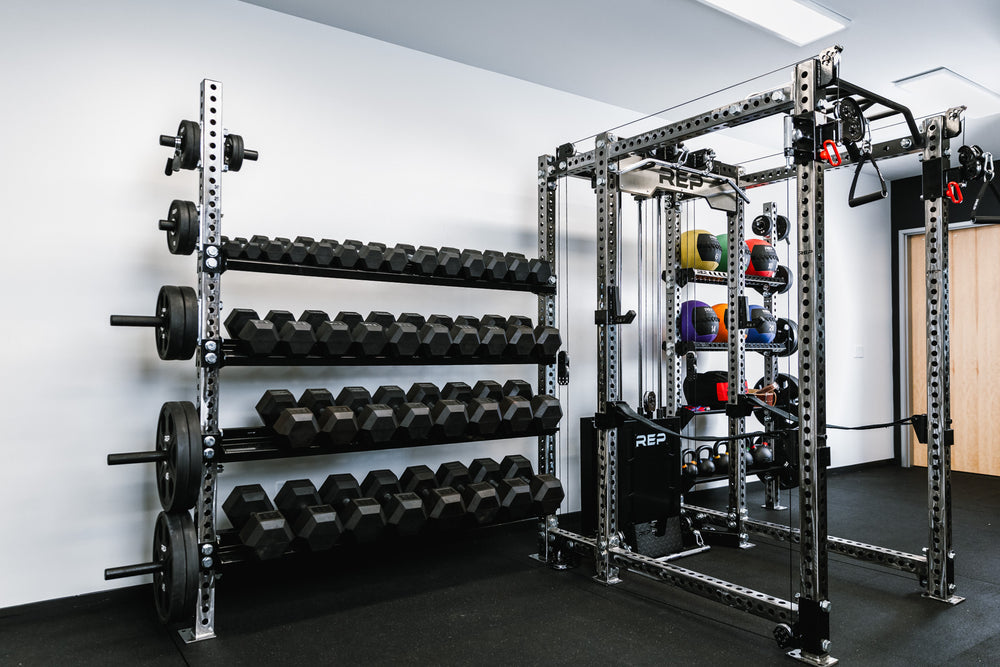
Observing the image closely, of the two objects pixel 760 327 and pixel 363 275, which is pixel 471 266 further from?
pixel 760 327

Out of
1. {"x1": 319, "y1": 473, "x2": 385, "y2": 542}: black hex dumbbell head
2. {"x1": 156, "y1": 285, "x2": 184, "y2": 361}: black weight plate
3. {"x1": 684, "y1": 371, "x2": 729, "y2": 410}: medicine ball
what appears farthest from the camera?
{"x1": 684, "y1": 371, "x2": 729, "y2": 410}: medicine ball

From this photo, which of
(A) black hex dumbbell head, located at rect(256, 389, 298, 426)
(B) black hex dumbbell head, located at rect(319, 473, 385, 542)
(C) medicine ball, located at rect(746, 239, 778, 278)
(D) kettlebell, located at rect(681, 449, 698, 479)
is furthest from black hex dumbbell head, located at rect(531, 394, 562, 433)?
(C) medicine ball, located at rect(746, 239, 778, 278)

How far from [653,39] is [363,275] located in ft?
6.22

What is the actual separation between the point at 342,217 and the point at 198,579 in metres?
1.75

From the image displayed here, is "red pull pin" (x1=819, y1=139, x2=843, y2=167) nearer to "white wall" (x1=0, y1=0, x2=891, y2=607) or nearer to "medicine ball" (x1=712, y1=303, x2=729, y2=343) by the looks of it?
"medicine ball" (x1=712, y1=303, x2=729, y2=343)

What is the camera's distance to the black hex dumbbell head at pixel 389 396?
2.87m

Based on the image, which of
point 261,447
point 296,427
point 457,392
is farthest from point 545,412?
point 261,447

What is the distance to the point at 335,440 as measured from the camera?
2551 millimetres

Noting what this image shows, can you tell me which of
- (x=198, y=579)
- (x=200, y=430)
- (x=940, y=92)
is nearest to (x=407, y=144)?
(x=200, y=430)

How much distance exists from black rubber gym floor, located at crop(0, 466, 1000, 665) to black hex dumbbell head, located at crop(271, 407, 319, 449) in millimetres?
674

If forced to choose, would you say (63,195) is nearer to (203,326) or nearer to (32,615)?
(203,326)

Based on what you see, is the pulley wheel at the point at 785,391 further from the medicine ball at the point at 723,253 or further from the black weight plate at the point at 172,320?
the black weight plate at the point at 172,320

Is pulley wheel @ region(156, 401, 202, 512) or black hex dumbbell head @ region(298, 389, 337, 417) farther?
black hex dumbbell head @ region(298, 389, 337, 417)

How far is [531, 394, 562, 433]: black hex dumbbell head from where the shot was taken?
9.93ft
